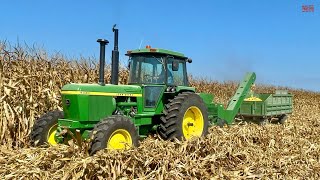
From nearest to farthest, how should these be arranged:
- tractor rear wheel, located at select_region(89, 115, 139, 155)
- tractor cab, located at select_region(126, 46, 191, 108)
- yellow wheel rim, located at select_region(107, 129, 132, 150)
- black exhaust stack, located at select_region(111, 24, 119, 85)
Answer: tractor rear wheel, located at select_region(89, 115, 139, 155) → yellow wheel rim, located at select_region(107, 129, 132, 150) → black exhaust stack, located at select_region(111, 24, 119, 85) → tractor cab, located at select_region(126, 46, 191, 108)

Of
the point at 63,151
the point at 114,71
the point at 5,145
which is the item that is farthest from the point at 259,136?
the point at 5,145

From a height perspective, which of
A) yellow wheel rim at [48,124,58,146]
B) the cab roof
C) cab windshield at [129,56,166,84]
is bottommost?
yellow wheel rim at [48,124,58,146]

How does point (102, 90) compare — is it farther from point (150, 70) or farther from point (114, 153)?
point (114, 153)

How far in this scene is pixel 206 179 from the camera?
186 inches

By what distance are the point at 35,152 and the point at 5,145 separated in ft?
4.90

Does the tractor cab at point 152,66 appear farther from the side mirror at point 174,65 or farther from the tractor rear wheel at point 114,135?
the tractor rear wheel at point 114,135

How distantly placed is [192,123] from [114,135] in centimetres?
205

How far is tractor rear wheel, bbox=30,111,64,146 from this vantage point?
5.86 metres

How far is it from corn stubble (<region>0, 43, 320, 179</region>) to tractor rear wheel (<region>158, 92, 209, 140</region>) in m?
0.27

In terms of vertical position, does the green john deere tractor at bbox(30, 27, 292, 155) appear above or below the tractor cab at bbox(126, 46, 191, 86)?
below

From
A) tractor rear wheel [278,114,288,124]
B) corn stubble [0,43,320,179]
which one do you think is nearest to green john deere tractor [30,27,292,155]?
corn stubble [0,43,320,179]

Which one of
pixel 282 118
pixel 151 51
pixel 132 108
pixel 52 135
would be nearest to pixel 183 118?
pixel 132 108

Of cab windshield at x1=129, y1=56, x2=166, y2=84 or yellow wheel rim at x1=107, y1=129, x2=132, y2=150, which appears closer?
yellow wheel rim at x1=107, y1=129, x2=132, y2=150

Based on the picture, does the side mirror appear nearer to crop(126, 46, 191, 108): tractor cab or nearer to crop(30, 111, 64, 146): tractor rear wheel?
crop(126, 46, 191, 108): tractor cab
